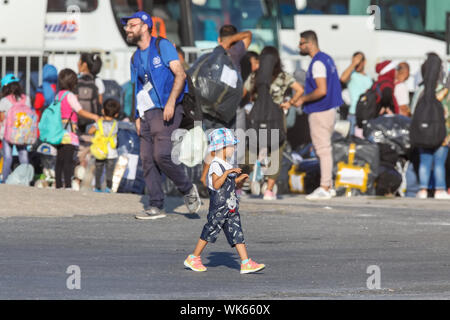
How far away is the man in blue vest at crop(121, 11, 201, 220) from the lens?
38.8 feet

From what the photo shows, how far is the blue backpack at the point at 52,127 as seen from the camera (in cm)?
1589

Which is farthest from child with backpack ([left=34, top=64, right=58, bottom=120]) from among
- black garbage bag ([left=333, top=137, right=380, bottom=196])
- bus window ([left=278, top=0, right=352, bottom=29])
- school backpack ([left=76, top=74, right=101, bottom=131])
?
bus window ([left=278, top=0, right=352, bottom=29])

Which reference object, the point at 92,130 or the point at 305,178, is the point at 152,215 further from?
the point at 305,178

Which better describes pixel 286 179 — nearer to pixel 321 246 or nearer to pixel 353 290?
pixel 321 246

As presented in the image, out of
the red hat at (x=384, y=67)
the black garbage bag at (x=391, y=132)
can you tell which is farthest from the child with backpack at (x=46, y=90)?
the red hat at (x=384, y=67)

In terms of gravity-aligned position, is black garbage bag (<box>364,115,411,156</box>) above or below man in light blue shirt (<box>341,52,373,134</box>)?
below

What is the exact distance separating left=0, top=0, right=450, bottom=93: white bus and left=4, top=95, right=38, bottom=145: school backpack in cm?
337

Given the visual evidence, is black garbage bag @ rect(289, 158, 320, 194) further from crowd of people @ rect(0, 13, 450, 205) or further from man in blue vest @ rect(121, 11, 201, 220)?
man in blue vest @ rect(121, 11, 201, 220)

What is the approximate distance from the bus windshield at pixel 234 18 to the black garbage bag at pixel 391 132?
4975 mm

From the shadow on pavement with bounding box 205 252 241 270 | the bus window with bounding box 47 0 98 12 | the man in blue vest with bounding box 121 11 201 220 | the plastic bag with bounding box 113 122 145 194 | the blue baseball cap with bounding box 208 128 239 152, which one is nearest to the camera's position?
the blue baseball cap with bounding box 208 128 239 152

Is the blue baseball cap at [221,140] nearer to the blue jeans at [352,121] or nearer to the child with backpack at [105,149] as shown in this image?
the child with backpack at [105,149]
